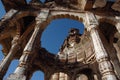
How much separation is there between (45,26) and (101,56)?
442cm

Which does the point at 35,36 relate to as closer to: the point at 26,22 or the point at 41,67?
the point at 26,22

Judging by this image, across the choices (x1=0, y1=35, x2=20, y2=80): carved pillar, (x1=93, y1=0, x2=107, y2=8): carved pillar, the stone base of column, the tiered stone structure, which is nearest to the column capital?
the tiered stone structure

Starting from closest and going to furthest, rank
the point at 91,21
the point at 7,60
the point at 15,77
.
A: 1. the point at 15,77
2. the point at 91,21
3. the point at 7,60

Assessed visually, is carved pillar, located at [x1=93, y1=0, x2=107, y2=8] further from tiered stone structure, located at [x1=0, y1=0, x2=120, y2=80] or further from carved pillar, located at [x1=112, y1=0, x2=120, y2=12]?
carved pillar, located at [x1=112, y1=0, x2=120, y2=12]

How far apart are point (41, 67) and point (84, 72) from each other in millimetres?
3766

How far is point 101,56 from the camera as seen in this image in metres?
7.38

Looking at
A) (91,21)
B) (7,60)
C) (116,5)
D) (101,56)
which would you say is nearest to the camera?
(101,56)

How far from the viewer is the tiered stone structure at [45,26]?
8.30m

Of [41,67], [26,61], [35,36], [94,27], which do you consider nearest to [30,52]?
[26,61]

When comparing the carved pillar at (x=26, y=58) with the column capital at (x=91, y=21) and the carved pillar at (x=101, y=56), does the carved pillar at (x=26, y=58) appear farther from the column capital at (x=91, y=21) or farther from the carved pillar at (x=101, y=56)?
the carved pillar at (x=101, y=56)

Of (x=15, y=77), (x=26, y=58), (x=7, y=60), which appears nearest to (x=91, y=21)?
(x=26, y=58)

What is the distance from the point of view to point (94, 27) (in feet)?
32.0

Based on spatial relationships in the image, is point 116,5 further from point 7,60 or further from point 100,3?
point 7,60

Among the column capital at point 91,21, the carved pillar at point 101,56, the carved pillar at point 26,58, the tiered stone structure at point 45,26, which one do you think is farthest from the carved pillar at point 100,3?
the carved pillar at point 26,58
